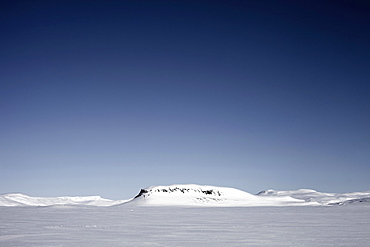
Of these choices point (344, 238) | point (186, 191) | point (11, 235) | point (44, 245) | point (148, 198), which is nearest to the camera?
point (44, 245)

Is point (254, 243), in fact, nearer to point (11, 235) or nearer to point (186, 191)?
point (11, 235)

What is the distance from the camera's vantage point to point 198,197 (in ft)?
344

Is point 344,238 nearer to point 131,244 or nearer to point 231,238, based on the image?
point 231,238

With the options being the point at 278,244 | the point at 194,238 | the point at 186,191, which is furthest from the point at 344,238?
the point at 186,191

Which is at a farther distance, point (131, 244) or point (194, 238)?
point (194, 238)

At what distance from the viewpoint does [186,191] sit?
11056 centimetres

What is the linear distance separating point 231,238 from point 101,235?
23.4ft

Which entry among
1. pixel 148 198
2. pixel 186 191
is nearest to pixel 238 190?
pixel 186 191

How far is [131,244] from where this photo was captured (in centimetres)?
1620

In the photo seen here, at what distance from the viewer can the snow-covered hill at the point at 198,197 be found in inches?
3836

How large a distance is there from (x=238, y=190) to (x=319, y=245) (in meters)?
103

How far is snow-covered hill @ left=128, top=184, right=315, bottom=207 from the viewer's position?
97.4 meters

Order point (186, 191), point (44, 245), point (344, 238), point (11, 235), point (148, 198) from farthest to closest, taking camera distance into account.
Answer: point (186, 191)
point (148, 198)
point (11, 235)
point (344, 238)
point (44, 245)

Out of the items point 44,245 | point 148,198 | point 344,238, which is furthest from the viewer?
point 148,198
